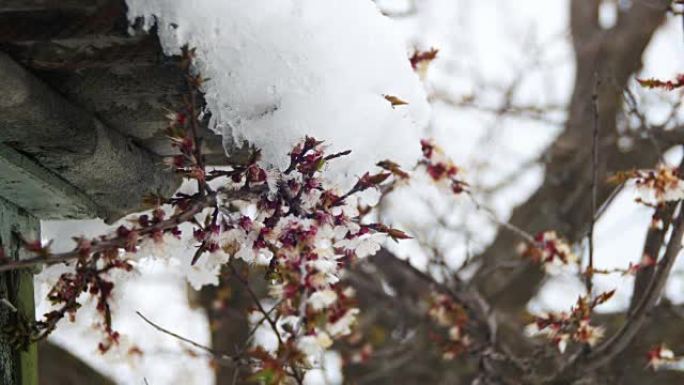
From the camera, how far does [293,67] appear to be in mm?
1317

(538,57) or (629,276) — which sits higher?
(538,57)

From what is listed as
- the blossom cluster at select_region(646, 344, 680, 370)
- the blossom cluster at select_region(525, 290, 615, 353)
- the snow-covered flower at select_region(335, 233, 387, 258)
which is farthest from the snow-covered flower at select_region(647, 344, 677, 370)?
the snow-covered flower at select_region(335, 233, 387, 258)

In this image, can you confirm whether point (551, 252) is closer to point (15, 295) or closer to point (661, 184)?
point (661, 184)

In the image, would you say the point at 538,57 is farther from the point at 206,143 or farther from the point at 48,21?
the point at 48,21

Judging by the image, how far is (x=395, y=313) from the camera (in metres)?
3.47

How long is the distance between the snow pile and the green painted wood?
527 mm

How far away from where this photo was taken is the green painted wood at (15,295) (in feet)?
4.97

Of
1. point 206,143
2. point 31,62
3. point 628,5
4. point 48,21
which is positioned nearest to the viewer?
point 48,21

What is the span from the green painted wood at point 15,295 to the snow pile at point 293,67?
527 millimetres

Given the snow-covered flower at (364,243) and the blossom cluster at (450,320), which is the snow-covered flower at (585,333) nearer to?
the blossom cluster at (450,320)

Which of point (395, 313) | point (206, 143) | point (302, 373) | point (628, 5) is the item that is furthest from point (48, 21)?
point (628, 5)

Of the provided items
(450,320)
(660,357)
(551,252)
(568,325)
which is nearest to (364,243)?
(568,325)

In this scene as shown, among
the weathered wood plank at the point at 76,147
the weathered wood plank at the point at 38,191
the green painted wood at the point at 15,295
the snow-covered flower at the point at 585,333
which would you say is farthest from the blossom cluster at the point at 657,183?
the green painted wood at the point at 15,295

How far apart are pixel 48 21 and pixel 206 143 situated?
1.74 ft
